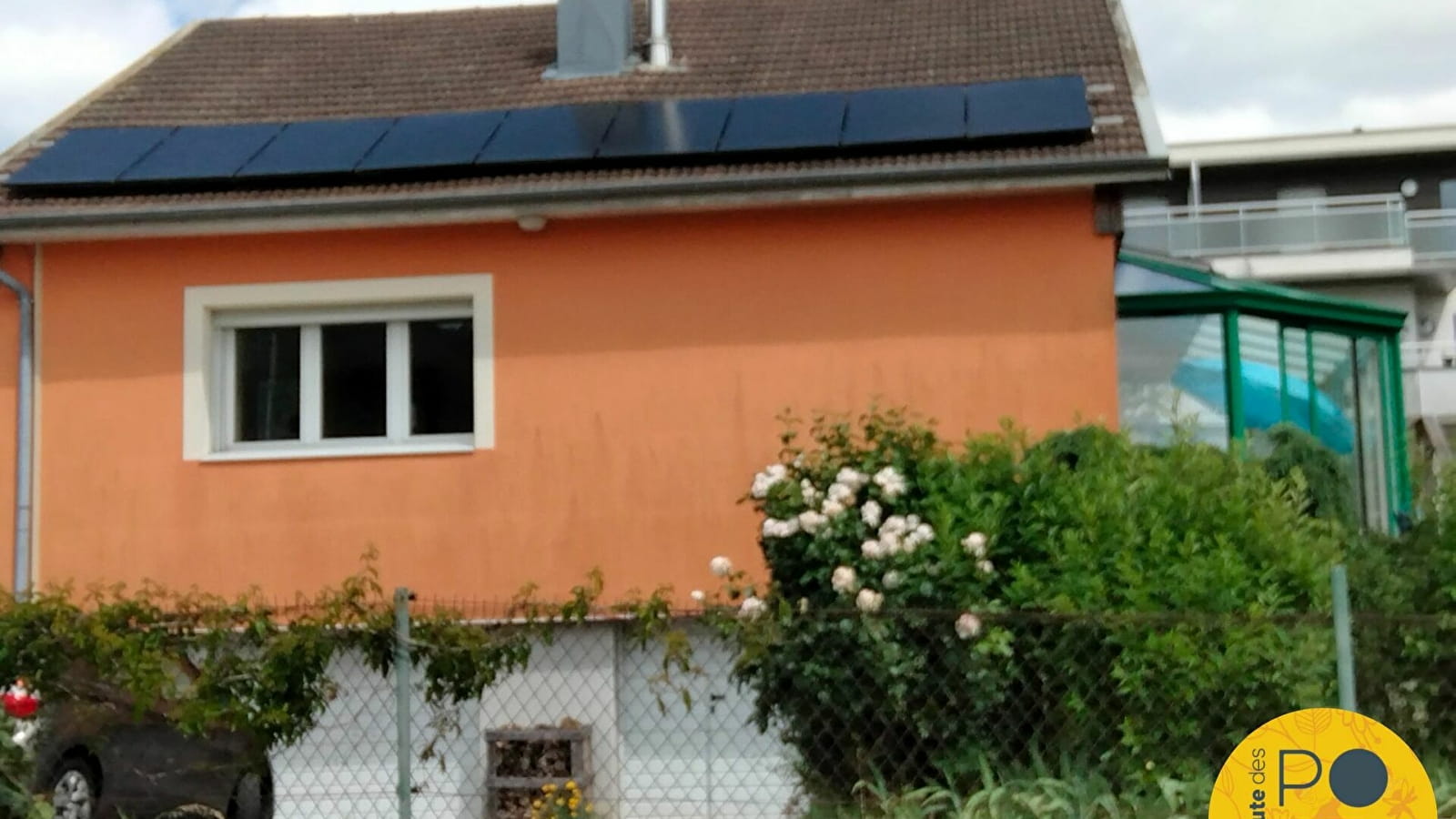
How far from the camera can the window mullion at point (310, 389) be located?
9.22 meters

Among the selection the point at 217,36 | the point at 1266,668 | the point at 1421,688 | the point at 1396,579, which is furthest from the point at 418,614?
the point at 217,36

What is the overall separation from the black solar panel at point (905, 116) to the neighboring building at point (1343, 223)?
15.1m

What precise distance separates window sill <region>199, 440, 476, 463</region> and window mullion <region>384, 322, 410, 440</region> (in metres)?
Result: 0.12

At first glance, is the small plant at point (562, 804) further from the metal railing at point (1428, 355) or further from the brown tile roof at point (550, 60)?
the metal railing at point (1428, 355)

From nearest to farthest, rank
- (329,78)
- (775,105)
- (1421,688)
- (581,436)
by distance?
(1421,688), (581,436), (775,105), (329,78)

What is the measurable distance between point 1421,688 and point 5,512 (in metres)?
7.74

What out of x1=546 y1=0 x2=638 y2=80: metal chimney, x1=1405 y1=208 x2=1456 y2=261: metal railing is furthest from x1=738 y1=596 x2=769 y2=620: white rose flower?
x1=1405 y1=208 x2=1456 y2=261: metal railing

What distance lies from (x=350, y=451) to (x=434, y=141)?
2001 millimetres

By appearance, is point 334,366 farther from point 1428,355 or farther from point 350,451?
point 1428,355

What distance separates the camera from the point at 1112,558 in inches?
→ 245

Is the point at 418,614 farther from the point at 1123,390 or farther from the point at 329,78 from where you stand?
the point at 329,78

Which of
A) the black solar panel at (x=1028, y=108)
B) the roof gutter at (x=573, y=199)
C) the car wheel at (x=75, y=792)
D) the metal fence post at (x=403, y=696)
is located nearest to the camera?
the metal fence post at (x=403, y=696)

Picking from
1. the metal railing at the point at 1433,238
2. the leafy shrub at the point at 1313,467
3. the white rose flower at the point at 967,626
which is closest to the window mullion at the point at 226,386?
the white rose flower at the point at 967,626

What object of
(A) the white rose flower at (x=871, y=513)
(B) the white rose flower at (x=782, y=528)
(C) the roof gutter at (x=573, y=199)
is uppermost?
(C) the roof gutter at (x=573, y=199)
